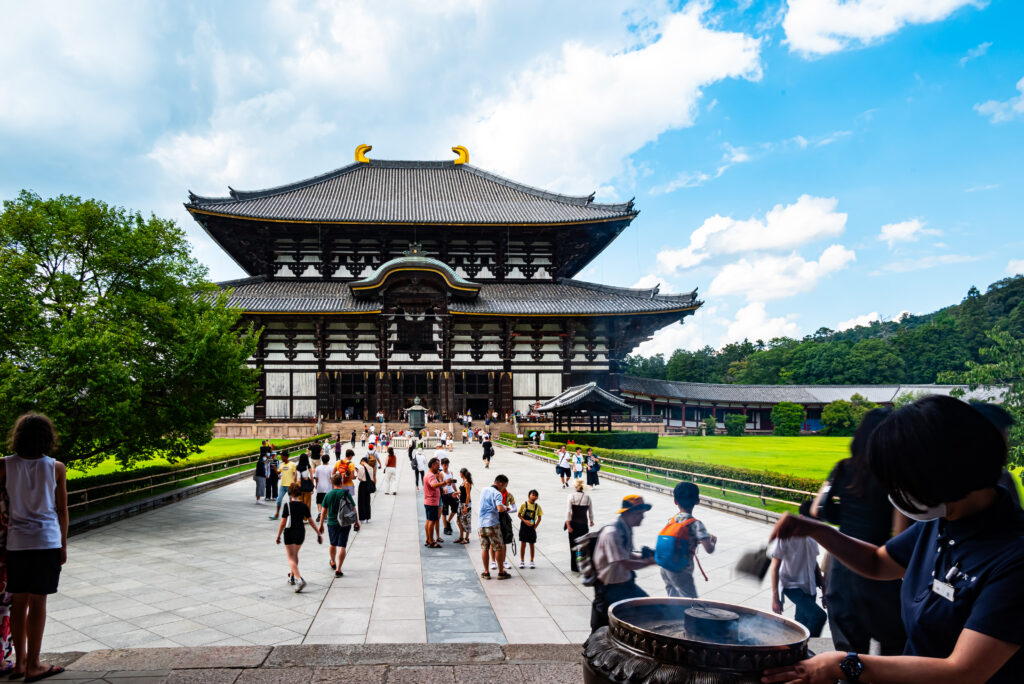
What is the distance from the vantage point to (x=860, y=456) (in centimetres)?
314

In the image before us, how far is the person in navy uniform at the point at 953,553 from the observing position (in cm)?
167

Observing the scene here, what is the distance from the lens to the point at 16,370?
10.2 meters

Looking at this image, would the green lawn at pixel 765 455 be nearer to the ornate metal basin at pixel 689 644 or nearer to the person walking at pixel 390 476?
the person walking at pixel 390 476

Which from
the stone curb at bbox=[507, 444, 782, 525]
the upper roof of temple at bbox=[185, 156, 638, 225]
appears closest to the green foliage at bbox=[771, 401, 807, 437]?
the upper roof of temple at bbox=[185, 156, 638, 225]

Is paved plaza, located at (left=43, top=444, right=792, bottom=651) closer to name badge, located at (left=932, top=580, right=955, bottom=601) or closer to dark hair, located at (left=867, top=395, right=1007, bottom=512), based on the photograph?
name badge, located at (left=932, top=580, right=955, bottom=601)

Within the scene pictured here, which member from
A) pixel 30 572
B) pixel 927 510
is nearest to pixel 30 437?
pixel 30 572

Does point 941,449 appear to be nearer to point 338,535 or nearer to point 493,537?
point 493,537

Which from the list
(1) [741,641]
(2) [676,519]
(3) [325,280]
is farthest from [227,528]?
(3) [325,280]

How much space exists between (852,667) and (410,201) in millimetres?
39991

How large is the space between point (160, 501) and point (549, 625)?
11.7m

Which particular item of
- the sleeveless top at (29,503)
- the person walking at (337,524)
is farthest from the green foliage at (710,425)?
the sleeveless top at (29,503)

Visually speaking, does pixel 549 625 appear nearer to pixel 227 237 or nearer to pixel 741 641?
pixel 741 641

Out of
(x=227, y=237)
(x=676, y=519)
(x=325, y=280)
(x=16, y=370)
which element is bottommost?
(x=676, y=519)

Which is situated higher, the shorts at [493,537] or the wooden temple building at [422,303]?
the wooden temple building at [422,303]
